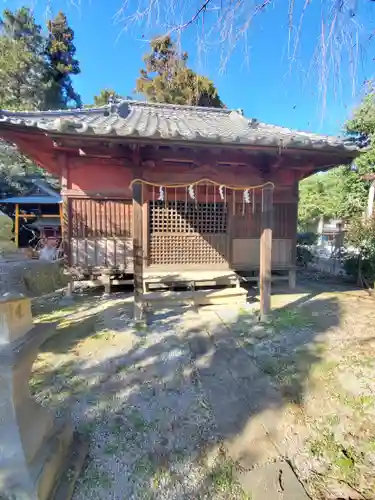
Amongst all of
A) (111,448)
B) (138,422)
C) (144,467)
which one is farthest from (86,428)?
(144,467)

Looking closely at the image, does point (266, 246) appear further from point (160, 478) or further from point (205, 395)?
point (160, 478)

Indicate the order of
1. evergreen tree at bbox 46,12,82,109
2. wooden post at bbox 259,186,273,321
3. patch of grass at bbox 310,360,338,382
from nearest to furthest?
patch of grass at bbox 310,360,338,382, wooden post at bbox 259,186,273,321, evergreen tree at bbox 46,12,82,109

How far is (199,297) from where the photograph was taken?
226 inches

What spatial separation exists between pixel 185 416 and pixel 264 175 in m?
4.09

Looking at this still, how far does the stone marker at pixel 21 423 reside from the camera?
1599 mm

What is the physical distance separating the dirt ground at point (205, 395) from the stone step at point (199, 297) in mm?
416

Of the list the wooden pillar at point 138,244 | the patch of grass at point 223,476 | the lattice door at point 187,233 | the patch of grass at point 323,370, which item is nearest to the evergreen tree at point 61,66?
the lattice door at point 187,233

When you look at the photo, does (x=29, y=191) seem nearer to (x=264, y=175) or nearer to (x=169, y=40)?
(x=264, y=175)

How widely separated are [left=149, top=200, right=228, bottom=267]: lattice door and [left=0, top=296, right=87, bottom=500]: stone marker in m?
4.25

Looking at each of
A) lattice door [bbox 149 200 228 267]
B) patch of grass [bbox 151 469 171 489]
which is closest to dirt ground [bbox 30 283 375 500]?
patch of grass [bbox 151 469 171 489]

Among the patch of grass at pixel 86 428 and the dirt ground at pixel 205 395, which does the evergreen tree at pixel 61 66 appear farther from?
the patch of grass at pixel 86 428

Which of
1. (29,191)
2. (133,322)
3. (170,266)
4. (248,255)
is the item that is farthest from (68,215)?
(29,191)

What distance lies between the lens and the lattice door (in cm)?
607

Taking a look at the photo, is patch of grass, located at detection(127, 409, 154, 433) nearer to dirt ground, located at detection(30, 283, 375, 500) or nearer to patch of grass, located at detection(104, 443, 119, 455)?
dirt ground, located at detection(30, 283, 375, 500)
